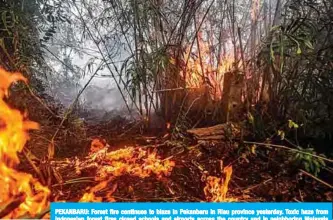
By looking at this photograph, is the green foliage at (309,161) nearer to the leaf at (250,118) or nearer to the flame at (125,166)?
the leaf at (250,118)

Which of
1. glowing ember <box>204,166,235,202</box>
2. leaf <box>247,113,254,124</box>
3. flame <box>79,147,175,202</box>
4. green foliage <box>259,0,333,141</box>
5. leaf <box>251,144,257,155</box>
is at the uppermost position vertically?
green foliage <box>259,0,333,141</box>

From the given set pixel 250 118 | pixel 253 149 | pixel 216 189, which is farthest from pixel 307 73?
pixel 216 189

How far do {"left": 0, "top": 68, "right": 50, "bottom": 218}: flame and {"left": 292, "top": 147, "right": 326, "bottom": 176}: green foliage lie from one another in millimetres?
2002

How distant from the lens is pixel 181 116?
12.7 ft

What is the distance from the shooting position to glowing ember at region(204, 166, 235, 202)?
94.7 inches

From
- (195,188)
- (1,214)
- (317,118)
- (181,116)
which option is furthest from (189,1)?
(1,214)

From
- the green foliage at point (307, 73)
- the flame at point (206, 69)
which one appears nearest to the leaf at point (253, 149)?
the green foliage at point (307, 73)

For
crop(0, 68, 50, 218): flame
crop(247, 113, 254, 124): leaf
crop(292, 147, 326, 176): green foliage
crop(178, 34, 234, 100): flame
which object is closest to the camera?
crop(0, 68, 50, 218): flame

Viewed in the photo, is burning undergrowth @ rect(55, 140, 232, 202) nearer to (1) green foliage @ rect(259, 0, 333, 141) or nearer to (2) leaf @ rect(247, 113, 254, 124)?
(2) leaf @ rect(247, 113, 254, 124)

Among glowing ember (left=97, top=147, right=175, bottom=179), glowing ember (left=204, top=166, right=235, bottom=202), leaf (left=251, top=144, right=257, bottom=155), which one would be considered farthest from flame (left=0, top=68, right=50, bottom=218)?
leaf (left=251, top=144, right=257, bottom=155)

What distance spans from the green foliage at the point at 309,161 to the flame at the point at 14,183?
2.00m

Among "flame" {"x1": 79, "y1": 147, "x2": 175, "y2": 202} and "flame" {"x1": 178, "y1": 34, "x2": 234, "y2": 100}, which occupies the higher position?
"flame" {"x1": 178, "y1": 34, "x2": 234, "y2": 100}

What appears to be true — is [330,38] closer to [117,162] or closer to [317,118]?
[317,118]

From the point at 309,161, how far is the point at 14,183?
227 centimetres
